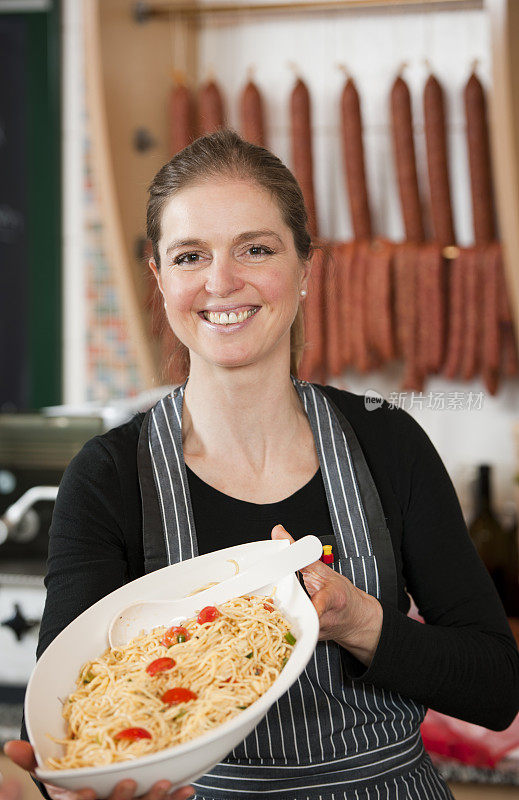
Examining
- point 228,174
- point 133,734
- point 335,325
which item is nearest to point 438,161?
point 335,325

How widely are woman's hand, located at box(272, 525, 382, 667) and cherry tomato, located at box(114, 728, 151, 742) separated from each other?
0.78ft

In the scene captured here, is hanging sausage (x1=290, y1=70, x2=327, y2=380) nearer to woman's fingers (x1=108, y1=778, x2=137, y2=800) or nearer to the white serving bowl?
the white serving bowl

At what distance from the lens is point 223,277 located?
1138 millimetres

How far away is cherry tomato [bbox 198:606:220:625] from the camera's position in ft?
3.28

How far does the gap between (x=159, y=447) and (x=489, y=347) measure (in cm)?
121

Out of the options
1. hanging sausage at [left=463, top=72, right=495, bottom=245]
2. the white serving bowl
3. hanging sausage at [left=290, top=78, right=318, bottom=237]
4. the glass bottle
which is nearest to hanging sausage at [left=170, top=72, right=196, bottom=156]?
hanging sausage at [left=290, top=78, right=318, bottom=237]

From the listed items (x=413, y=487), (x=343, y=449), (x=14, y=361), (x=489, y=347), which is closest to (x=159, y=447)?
(x=343, y=449)

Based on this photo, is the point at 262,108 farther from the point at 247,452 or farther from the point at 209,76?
the point at 247,452

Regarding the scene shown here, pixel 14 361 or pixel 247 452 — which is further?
pixel 14 361

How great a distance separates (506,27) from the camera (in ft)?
6.34

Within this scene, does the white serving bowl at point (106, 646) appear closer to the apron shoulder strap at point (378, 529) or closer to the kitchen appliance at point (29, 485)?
the apron shoulder strap at point (378, 529)

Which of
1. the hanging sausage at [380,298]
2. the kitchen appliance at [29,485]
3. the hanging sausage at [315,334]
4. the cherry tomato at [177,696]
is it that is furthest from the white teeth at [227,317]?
the hanging sausage at [380,298]

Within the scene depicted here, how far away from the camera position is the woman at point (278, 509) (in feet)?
3.69

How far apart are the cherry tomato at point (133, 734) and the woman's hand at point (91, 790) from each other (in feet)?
0.15
